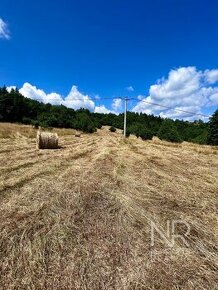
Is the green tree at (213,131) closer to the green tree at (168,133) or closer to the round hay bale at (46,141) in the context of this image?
the green tree at (168,133)

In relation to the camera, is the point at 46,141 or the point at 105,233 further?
the point at 46,141

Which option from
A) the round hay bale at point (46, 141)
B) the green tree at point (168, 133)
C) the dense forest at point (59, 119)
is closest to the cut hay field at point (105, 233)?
the round hay bale at point (46, 141)

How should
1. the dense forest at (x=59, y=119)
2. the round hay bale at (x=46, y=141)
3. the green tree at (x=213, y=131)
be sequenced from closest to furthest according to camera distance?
1. the round hay bale at (x=46, y=141)
2. the dense forest at (x=59, y=119)
3. the green tree at (x=213, y=131)

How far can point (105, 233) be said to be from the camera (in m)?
4.25

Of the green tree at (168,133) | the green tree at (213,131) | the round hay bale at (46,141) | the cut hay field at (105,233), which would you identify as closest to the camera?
the cut hay field at (105,233)

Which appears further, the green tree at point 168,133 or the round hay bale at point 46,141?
the green tree at point 168,133

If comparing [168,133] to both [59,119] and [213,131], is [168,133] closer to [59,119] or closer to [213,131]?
[213,131]

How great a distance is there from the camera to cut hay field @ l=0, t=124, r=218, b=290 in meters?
3.21

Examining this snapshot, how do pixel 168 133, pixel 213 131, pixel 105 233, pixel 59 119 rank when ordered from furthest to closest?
1. pixel 168 133
2. pixel 59 119
3. pixel 213 131
4. pixel 105 233

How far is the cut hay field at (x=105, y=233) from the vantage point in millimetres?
3205

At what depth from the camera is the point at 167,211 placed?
5.30 metres

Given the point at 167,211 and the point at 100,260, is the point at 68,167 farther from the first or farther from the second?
the point at 100,260

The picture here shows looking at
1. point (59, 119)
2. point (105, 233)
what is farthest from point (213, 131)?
point (105, 233)

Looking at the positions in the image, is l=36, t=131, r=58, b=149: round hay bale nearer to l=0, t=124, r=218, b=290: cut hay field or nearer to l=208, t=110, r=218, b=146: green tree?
l=0, t=124, r=218, b=290: cut hay field
